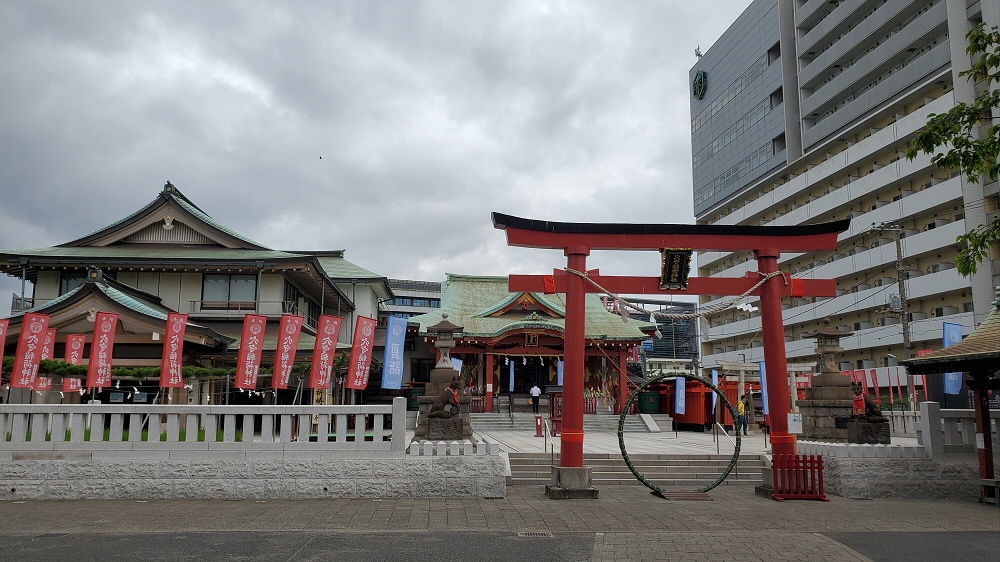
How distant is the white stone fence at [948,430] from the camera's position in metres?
13.6

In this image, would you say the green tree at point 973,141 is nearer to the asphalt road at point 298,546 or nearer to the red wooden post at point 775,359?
the red wooden post at point 775,359

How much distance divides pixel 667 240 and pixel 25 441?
1242 cm

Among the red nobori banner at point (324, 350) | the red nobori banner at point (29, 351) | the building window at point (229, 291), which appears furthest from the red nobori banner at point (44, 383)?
the building window at point (229, 291)

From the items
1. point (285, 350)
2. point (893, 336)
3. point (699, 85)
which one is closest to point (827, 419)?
point (285, 350)

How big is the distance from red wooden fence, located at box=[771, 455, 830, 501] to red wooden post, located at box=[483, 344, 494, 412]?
22453mm

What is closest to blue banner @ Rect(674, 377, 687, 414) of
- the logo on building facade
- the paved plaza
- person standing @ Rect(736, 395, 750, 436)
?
person standing @ Rect(736, 395, 750, 436)

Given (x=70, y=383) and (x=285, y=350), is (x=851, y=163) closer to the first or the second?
(x=285, y=350)

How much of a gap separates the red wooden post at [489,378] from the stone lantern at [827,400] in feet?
64.9

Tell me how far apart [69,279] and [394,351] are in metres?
17.0

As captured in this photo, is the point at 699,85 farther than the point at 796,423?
Yes

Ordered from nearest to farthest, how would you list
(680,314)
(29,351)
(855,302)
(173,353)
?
(680,314), (29,351), (173,353), (855,302)

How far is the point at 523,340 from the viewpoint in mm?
35344

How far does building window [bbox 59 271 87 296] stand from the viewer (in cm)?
2856

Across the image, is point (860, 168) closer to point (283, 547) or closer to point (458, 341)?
point (458, 341)
